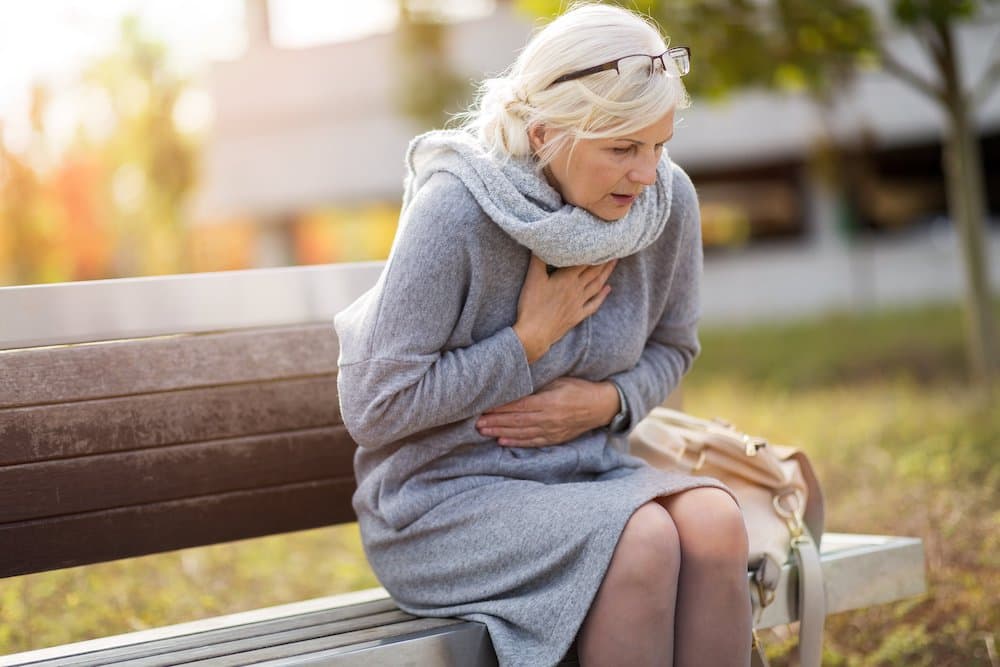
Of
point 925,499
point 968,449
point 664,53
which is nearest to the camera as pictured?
point 664,53

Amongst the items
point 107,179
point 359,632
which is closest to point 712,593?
point 359,632

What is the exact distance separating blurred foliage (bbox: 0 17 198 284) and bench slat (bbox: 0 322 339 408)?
15.6 m

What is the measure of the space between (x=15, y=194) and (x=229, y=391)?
21.3m

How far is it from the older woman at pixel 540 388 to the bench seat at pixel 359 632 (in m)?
0.09

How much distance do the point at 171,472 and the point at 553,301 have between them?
1025mm

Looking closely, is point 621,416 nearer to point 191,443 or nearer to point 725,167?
point 191,443

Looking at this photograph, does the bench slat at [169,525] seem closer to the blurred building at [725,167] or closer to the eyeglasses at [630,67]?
the eyeglasses at [630,67]

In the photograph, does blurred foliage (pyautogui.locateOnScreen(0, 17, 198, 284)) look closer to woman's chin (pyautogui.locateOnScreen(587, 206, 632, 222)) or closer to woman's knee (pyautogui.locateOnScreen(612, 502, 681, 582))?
woman's chin (pyautogui.locateOnScreen(587, 206, 632, 222))

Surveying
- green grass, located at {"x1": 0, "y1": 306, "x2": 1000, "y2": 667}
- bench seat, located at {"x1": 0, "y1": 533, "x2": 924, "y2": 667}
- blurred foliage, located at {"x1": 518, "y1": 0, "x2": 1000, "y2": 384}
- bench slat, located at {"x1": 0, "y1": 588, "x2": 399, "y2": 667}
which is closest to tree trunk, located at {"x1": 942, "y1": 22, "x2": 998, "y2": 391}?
blurred foliage, located at {"x1": 518, "y1": 0, "x2": 1000, "y2": 384}

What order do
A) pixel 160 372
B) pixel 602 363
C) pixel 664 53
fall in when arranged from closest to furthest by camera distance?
pixel 664 53, pixel 602 363, pixel 160 372

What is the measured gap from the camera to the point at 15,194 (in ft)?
73.8

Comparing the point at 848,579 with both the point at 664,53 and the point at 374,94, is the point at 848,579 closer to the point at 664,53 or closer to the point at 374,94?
the point at 664,53

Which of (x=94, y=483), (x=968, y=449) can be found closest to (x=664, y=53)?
(x=94, y=483)

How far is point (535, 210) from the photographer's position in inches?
97.9
